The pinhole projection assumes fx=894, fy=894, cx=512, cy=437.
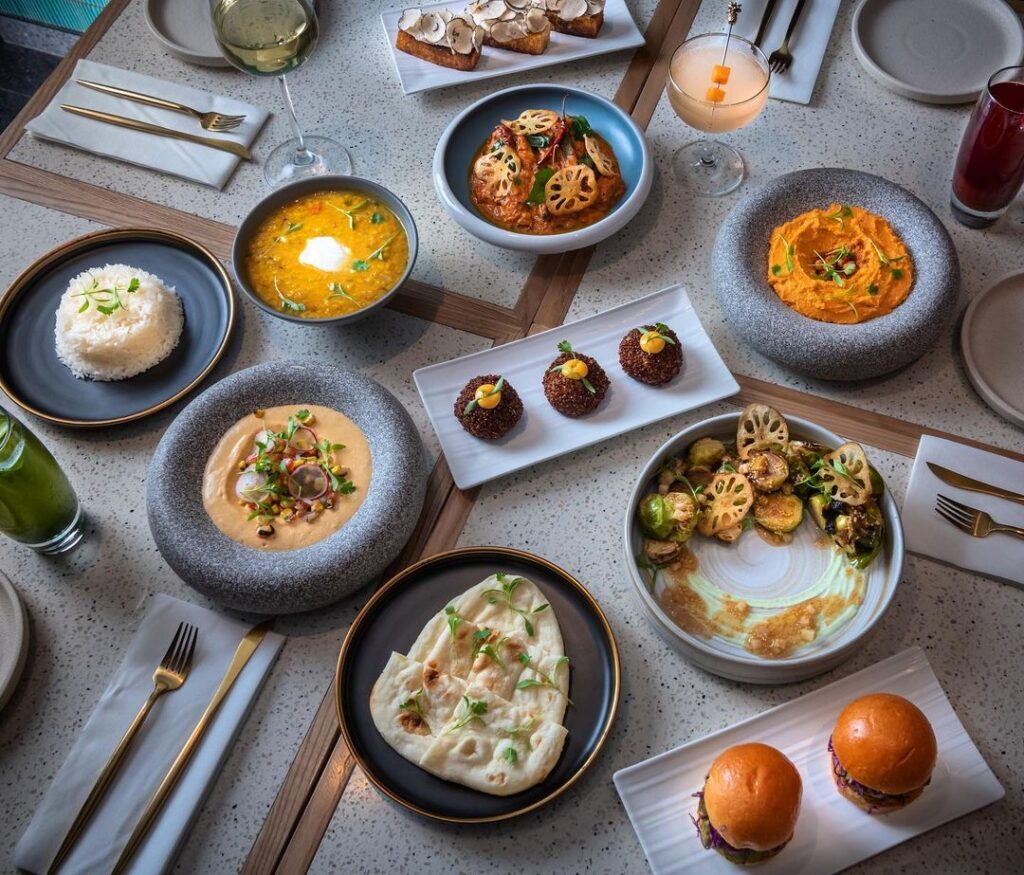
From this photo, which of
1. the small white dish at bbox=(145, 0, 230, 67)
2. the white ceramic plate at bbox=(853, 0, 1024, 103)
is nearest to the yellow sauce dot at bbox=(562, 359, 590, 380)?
the white ceramic plate at bbox=(853, 0, 1024, 103)

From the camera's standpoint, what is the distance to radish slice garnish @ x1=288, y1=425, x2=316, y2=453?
1.53 metres

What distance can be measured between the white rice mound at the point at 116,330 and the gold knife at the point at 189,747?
0.58 m

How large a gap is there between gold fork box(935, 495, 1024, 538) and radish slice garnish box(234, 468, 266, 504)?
113 centimetres

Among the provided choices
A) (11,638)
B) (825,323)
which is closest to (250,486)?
(11,638)

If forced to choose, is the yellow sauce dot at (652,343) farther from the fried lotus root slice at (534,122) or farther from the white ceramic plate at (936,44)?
the white ceramic plate at (936,44)

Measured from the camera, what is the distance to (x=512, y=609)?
1.36m

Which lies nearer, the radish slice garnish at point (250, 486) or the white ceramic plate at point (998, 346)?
the radish slice garnish at point (250, 486)

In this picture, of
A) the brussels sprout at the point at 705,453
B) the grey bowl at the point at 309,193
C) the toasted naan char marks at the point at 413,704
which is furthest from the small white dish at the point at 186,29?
the toasted naan char marks at the point at 413,704

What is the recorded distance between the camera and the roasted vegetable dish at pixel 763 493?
4.63ft

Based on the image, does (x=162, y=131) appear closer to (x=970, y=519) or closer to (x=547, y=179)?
(x=547, y=179)

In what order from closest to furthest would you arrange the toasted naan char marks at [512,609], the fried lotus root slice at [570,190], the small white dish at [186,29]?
the toasted naan char marks at [512,609] → the fried lotus root slice at [570,190] → the small white dish at [186,29]

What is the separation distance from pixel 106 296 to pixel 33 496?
0.43 m

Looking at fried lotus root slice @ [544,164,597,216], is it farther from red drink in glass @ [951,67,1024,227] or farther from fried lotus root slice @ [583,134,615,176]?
red drink in glass @ [951,67,1024,227]

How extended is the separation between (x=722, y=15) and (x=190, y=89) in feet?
4.22
